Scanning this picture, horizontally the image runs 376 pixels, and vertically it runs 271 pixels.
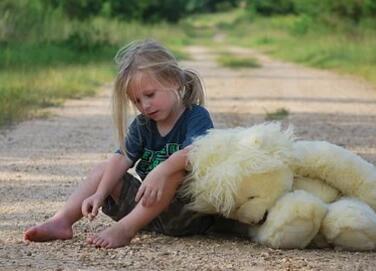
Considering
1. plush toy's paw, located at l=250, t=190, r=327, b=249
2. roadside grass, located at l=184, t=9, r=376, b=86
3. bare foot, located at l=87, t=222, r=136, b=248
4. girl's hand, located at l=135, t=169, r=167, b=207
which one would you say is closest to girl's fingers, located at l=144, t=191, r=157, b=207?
girl's hand, located at l=135, t=169, r=167, b=207

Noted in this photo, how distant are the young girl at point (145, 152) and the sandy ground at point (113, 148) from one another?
8 cm

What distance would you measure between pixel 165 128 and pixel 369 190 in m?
0.95

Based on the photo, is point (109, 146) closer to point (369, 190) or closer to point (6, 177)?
point (6, 177)

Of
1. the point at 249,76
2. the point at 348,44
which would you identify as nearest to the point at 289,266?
the point at 249,76

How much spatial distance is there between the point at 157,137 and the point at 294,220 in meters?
0.82

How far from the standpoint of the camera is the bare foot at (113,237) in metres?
4.32

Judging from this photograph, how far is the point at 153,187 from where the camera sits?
169 inches

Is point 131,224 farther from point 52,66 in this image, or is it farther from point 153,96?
point 52,66

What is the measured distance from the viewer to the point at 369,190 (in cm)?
447

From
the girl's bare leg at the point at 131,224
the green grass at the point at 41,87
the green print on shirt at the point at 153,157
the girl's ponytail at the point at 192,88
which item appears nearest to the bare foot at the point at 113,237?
the girl's bare leg at the point at 131,224

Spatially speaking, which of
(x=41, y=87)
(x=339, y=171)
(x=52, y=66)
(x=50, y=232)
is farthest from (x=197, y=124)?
(x=52, y=66)

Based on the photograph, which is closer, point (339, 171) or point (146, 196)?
point (146, 196)

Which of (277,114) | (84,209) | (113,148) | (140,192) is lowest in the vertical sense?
(277,114)

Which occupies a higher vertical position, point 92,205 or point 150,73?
point 150,73
